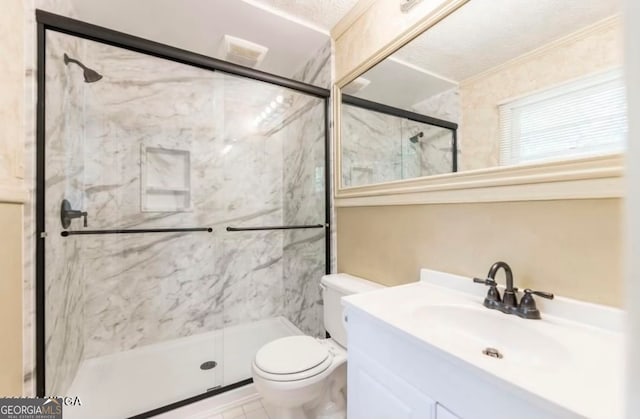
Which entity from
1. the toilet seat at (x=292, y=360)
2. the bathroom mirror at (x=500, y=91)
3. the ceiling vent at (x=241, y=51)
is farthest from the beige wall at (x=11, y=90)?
the bathroom mirror at (x=500, y=91)

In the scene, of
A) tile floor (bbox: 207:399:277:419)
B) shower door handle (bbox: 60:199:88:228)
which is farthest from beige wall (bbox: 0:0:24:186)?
tile floor (bbox: 207:399:277:419)

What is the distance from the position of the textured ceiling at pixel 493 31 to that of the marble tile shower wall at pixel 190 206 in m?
0.88

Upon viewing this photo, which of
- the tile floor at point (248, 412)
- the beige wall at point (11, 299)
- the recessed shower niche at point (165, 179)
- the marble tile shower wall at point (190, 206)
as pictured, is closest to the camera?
the beige wall at point (11, 299)

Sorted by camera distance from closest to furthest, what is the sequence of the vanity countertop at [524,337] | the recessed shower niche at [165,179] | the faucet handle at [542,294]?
the vanity countertop at [524,337], the faucet handle at [542,294], the recessed shower niche at [165,179]

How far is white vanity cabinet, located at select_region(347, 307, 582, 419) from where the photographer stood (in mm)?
510

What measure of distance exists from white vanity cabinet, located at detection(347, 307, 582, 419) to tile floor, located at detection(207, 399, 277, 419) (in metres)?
0.72

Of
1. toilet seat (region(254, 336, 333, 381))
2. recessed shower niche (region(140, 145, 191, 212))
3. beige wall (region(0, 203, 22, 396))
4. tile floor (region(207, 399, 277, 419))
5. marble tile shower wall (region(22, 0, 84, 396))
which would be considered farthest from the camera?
recessed shower niche (region(140, 145, 191, 212))

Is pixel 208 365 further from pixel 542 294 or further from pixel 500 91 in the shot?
pixel 500 91

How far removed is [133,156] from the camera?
6.54ft

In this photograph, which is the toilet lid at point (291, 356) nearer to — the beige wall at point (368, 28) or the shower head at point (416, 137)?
the shower head at point (416, 137)

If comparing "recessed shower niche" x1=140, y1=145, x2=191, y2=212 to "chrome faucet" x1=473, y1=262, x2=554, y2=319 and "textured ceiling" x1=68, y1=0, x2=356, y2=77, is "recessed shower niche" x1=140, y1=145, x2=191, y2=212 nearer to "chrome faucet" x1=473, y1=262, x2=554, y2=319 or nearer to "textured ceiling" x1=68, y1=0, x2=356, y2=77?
"textured ceiling" x1=68, y1=0, x2=356, y2=77

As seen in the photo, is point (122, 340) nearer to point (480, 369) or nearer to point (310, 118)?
point (310, 118)

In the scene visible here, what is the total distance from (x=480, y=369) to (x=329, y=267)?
4.45 feet

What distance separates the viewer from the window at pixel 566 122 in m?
0.73
